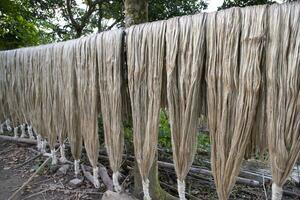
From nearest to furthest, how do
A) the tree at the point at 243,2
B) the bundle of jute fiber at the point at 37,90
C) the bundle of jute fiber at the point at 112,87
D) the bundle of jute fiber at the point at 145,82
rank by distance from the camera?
the bundle of jute fiber at the point at 145,82
the bundle of jute fiber at the point at 112,87
the bundle of jute fiber at the point at 37,90
the tree at the point at 243,2

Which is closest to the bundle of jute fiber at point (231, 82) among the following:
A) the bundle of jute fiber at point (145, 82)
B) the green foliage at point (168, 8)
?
the bundle of jute fiber at point (145, 82)

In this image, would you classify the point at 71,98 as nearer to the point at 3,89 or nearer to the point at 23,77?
the point at 23,77

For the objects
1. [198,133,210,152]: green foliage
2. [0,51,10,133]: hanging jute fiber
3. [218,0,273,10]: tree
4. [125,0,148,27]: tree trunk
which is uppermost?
[218,0,273,10]: tree

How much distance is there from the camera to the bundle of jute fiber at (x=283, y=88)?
160cm

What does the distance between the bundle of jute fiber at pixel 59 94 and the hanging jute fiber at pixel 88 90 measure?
278 millimetres

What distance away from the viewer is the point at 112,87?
2.36 metres

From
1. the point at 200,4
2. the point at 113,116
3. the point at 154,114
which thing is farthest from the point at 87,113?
the point at 200,4

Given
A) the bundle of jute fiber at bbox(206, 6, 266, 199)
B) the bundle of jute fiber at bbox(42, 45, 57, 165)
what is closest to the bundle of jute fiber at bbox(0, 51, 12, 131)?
the bundle of jute fiber at bbox(42, 45, 57, 165)

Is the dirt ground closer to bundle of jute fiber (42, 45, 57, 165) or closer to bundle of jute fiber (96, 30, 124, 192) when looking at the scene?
bundle of jute fiber (42, 45, 57, 165)

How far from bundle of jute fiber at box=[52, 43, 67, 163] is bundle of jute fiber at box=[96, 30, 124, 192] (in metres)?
0.56

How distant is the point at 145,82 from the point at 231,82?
0.63 metres

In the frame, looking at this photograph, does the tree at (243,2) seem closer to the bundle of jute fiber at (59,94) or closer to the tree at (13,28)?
the bundle of jute fiber at (59,94)

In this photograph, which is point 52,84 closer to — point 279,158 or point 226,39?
point 226,39

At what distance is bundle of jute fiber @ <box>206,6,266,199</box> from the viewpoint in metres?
1.71
